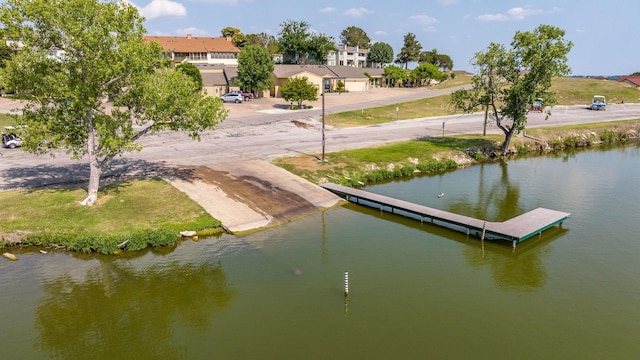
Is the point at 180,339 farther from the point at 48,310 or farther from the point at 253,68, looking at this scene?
the point at 253,68

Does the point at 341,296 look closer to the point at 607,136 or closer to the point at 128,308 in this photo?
the point at 128,308

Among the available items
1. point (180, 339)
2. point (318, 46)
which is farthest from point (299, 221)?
point (318, 46)

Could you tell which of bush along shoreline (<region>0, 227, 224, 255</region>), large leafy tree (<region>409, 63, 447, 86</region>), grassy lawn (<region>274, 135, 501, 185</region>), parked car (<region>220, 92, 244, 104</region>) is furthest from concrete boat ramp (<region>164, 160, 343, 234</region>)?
large leafy tree (<region>409, 63, 447, 86</region>)

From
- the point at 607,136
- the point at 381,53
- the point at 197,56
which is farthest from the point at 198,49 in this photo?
→ the point at 607,136

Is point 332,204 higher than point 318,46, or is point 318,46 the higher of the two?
point 318,46

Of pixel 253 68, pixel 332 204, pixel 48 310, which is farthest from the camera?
pixel 253 68

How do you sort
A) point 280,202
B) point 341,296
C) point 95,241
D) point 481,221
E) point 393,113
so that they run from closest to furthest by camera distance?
point 341,296
point 95,241
point 481,221
point 280,202
point 393,113
